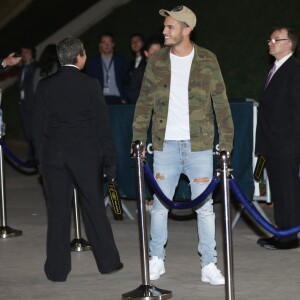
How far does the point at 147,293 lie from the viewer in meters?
7.36

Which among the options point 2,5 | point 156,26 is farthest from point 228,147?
point 2,5

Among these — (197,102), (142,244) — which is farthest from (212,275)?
(197,102)

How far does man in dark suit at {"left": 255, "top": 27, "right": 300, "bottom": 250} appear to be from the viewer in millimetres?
9086

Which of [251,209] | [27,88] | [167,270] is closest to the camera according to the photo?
[251,209]

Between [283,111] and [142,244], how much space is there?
95.0 inches

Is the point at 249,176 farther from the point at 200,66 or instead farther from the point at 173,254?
the point at 200,66

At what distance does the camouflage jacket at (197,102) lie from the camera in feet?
25.3

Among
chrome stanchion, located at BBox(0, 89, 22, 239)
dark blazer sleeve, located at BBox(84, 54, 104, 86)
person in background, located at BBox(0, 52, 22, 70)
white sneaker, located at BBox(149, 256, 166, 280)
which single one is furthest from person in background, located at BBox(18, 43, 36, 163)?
white sneaker, located at BBox(149, 256, 166, 280)

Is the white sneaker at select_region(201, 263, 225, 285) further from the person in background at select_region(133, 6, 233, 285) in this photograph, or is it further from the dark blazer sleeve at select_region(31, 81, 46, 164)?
the dark blazer sleeve at select_region(31, 81, 46, 164)

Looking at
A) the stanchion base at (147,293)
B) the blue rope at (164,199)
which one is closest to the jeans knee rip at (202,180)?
the blue rope at (164,199)

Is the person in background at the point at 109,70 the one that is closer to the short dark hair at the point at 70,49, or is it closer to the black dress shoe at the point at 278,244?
the black dress shoe at the point at 278,244

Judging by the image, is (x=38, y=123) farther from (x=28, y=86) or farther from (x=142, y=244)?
(x=28, y=86)

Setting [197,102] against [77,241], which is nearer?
[197,102]

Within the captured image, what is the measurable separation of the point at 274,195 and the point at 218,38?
7.43 metres
